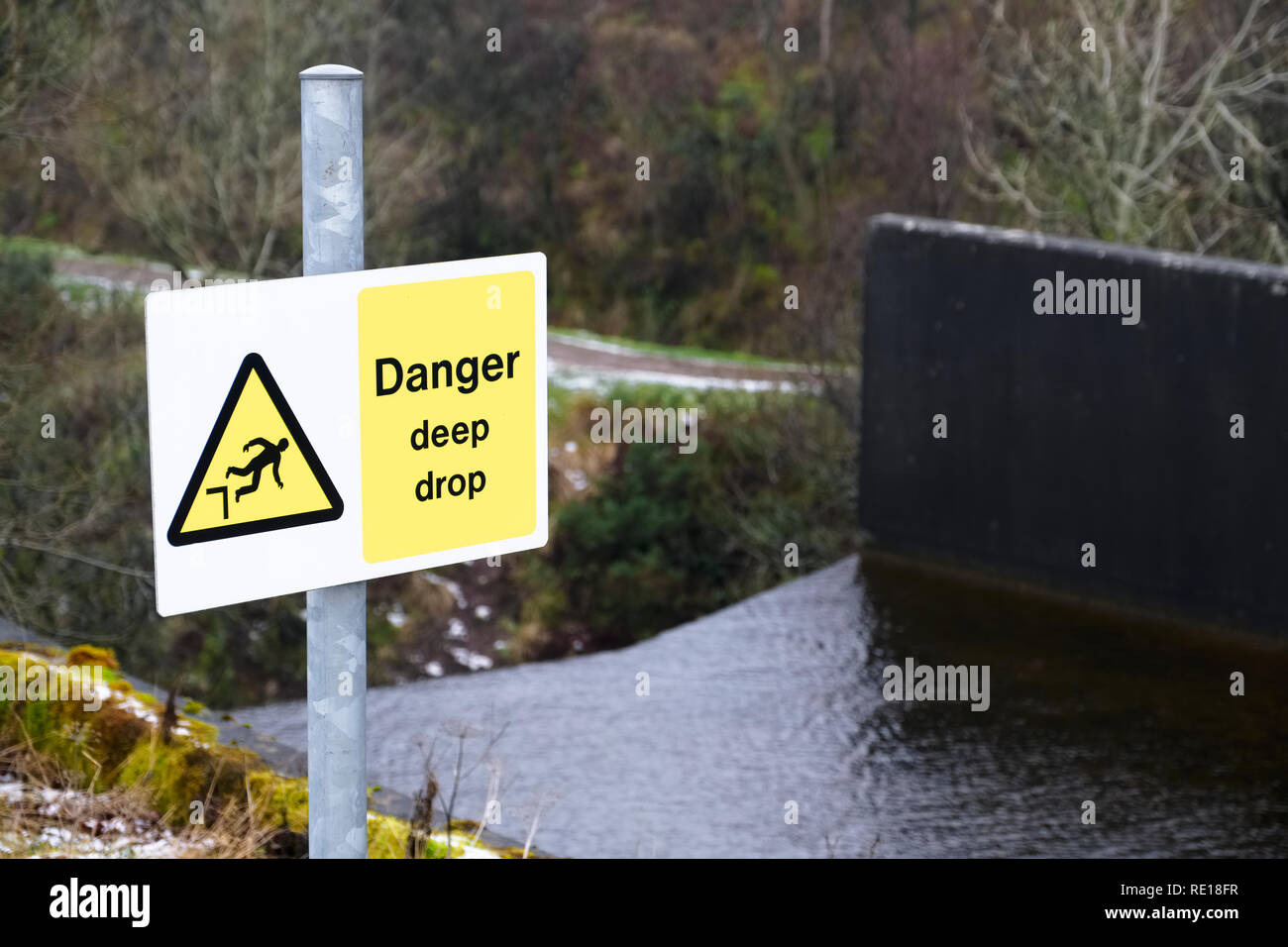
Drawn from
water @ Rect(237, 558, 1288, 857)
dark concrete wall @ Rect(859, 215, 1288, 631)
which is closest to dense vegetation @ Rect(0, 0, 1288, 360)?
dark concrete wall @ Rect(859, 215, 1288, 631)

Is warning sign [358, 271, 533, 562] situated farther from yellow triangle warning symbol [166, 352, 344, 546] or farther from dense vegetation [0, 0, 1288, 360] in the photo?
dense vegetation [0, 0, 1288, 360]

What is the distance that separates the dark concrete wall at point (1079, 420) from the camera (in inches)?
263

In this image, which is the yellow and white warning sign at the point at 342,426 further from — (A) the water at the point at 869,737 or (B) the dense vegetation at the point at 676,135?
(B) the dense vegetation at the point at 676,135

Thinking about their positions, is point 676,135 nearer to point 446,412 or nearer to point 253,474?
point 446,412

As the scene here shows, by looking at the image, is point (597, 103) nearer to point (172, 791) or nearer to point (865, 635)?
point (865, 635)

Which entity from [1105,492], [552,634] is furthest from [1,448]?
[552,634]

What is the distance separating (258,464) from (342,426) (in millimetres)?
120

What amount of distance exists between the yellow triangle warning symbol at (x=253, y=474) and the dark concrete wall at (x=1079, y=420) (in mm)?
5660

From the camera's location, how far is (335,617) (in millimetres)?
1836

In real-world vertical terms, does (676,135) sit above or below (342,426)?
above

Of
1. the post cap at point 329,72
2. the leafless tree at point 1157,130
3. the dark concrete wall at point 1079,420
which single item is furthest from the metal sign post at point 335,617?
the leafless tree at point 1157,130

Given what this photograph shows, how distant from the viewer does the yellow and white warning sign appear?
1.70m

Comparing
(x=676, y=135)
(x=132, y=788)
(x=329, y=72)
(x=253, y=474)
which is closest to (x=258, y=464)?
(x=253, y=474)

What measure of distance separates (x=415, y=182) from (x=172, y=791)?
66.1 ft
